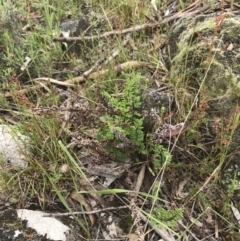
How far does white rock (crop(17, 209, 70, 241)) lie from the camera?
72.6 inches

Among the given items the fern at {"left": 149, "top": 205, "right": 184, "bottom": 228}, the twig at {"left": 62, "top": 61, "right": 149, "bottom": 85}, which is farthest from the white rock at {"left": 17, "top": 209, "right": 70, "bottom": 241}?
the twig at {"left": 62, "top": 61, "right": 149, "bottom": 85}

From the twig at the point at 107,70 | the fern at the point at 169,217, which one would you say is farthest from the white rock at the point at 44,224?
the twig at the point at 107,70

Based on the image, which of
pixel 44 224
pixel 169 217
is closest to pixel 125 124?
pixel 169 217

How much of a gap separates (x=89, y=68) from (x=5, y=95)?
56 centimetres

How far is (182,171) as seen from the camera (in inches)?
81.4

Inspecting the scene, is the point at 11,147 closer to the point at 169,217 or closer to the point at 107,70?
the point at 107,70

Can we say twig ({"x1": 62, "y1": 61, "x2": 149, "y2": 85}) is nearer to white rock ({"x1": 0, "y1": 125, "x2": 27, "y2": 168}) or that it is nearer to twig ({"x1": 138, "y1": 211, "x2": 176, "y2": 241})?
white rock ({"x1": 0, "y1": 125, "x2": 27, "y2": 168})

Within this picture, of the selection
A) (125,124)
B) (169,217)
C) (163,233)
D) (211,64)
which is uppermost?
(211,64)

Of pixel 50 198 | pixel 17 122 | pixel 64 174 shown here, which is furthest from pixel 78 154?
pixel 17 122

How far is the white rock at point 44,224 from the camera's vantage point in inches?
72.6

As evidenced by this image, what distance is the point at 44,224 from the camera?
1884 mm

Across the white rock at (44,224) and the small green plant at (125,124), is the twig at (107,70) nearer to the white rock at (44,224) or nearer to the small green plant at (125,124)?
the small green plant at (125,124)

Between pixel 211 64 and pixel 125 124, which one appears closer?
pixel 125 124

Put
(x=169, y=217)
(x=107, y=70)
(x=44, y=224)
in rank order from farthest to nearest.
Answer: (x=107, y=70) < (x=44, y=224) < (x=169, y=217)
